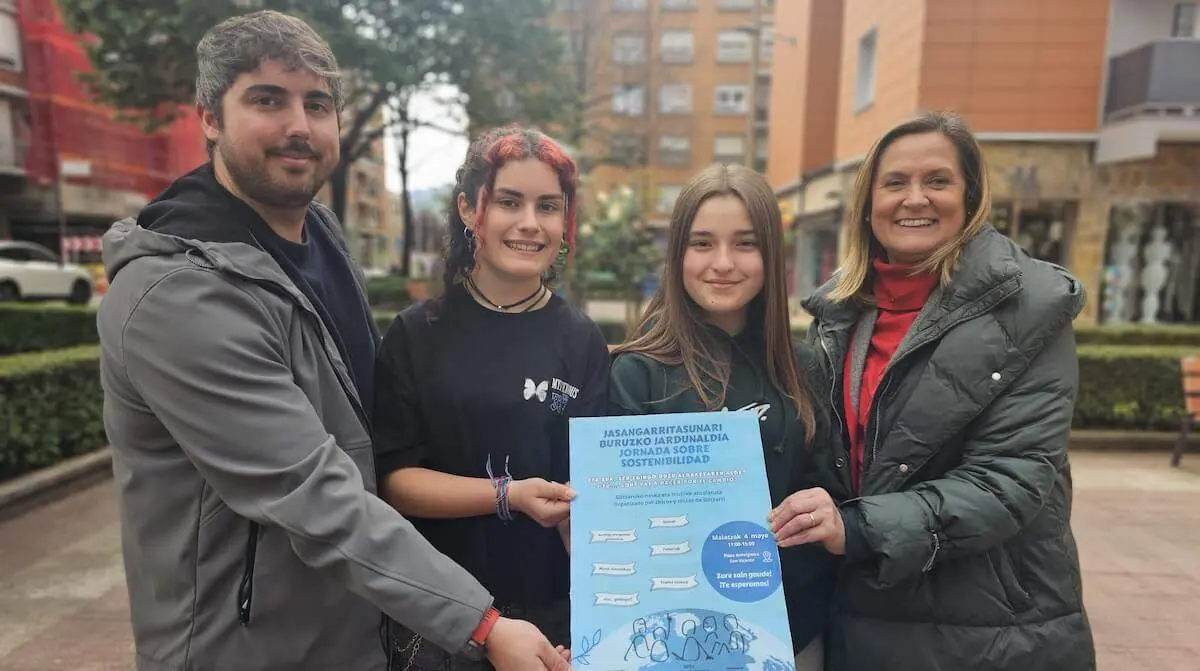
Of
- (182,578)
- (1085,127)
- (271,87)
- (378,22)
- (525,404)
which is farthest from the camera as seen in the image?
(378,22)

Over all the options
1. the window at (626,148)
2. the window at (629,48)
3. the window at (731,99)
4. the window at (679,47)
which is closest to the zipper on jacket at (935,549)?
the window at (626,148)

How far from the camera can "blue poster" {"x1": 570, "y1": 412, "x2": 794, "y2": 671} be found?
4.83ft

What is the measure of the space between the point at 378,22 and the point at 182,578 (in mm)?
13451

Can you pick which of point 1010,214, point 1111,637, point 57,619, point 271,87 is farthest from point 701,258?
point 1010,214

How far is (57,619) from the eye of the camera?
3525 millimetres

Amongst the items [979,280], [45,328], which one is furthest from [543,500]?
[45,328]

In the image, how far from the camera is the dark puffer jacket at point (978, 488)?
5.12ft

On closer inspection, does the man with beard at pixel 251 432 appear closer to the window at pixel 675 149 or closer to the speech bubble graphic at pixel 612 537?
the speech bubble graphic at pixel 612 537

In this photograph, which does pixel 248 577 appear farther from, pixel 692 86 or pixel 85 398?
pixel 692 86

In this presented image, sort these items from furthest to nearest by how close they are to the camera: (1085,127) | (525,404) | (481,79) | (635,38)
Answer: (635,38)
(481,79)
(1085,127)
(525,404)

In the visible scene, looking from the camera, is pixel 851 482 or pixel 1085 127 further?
pixel 1085 127

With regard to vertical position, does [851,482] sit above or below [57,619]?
above

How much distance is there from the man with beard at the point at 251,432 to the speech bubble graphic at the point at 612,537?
23 centimetres

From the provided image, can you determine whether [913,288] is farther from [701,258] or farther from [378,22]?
[378,22]
